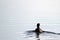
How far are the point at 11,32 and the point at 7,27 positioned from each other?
51.8 inches

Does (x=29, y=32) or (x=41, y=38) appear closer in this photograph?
(x=41, y=38)

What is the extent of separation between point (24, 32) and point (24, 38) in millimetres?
1481

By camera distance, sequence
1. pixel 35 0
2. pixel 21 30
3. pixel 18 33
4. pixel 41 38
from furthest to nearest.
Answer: pixel 35 0 < pixel 21 30 < pixel 18 33 < pixel 41 38

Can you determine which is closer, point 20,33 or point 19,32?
point 20,33

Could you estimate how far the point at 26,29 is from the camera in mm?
13852

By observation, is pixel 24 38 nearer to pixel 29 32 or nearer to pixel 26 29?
pixel 29 32

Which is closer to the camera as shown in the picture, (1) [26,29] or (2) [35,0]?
(1) [26,29]

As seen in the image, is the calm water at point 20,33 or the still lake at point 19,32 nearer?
the calm water at point 20,33

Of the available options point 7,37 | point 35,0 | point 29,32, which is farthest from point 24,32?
point 35,0

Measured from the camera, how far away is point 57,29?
13891 millimetres

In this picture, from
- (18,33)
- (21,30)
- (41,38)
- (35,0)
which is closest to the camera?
(41,38)

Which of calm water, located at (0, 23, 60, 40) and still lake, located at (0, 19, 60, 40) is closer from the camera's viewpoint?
calm water, located at (0, 23, 60, 40)

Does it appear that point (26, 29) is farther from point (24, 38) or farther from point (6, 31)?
point (24, 38)

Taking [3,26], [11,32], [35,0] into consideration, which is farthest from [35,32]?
[35,0]
